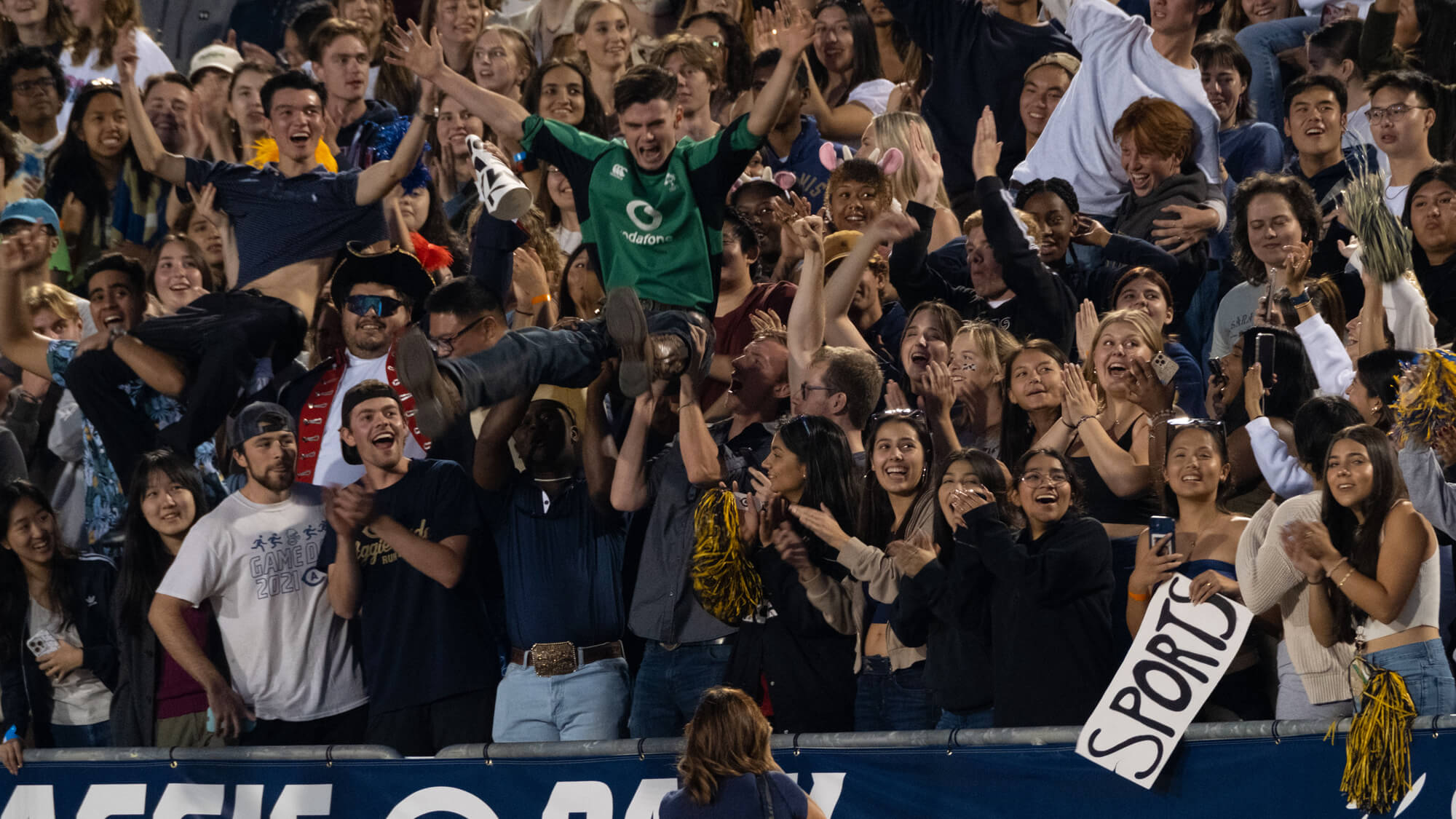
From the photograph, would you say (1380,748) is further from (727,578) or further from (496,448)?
(496,448)

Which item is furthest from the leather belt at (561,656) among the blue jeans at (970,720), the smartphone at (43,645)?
the smartphone at (43,645)

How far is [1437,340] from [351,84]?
230 inches

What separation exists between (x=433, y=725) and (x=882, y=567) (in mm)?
1885

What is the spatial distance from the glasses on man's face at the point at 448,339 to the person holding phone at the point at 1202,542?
277 centimetres

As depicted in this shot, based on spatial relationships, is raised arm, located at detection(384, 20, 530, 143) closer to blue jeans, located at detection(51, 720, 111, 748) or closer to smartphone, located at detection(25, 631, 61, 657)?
smartphone, located at detection(25, 631, 61, 657)

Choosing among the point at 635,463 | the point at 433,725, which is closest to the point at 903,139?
the point at 635,463

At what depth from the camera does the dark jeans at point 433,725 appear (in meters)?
7.23

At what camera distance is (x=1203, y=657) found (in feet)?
19.3

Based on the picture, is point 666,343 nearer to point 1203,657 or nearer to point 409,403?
point 409,403

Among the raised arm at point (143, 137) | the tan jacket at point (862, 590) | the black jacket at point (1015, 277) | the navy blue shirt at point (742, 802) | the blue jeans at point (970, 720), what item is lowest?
the navy blue shirt at point (742, 802)

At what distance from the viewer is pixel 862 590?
22.1 ft

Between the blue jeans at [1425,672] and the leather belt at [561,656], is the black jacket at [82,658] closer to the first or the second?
the leather belt at [561,656]

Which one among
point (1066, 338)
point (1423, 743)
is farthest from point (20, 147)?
point (1423, 743)

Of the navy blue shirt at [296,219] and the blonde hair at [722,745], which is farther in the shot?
the navy blue shirt at [296,219]
